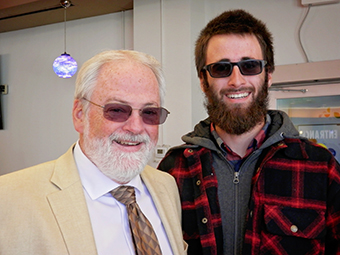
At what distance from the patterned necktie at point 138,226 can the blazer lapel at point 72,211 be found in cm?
16

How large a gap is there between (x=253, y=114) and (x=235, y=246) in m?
0.58

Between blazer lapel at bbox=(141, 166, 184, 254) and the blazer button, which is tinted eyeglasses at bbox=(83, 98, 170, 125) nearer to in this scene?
blazer lapel at bbox=(141, 166, 184, 254)

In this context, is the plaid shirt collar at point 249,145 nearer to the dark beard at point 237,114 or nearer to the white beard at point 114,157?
the dark beard at point 237,114

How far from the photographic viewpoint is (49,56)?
4590 mm

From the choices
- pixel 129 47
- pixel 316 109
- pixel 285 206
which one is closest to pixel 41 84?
pixel 129 47

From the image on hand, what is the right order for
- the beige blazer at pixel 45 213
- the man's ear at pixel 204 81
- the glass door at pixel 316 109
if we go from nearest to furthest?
the beige blazer at pixel 45 213 → the man's ear at pixel 204 81 → the glass door at pixel 316 109

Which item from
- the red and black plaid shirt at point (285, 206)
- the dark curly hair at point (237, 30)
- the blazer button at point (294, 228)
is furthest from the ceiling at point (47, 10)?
the blazer button at point (294, 228)

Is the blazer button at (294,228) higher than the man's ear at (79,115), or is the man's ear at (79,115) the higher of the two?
the man's ear at (79,115)

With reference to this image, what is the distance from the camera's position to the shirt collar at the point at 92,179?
1.21 meters

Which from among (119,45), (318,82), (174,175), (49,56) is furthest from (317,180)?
(49,56)

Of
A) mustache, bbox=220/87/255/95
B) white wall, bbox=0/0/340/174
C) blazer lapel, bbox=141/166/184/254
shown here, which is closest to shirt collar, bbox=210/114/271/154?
mustache, bbox=220/87/255/95

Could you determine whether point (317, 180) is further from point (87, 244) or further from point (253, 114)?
point (87, 244)

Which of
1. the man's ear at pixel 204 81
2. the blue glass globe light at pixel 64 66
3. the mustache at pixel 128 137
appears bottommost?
the mustache at pixel 128 137

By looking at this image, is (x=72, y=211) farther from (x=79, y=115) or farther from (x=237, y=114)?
(x=237, y=114)
